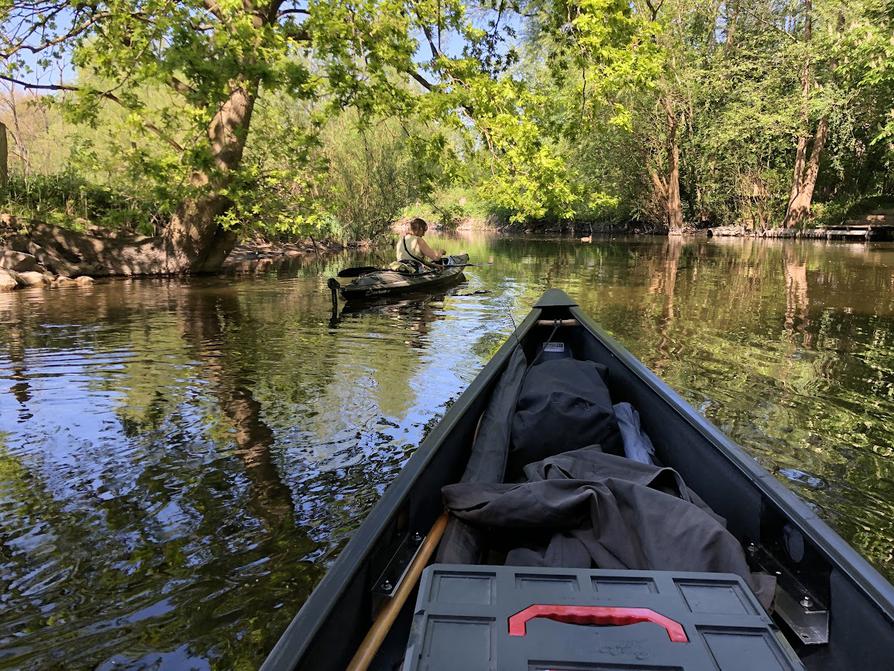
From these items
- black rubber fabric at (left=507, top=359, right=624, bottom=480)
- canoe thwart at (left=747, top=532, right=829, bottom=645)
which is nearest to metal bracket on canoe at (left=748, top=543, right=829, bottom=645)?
canoe thwart at (left=747, top=532, right=829, bottom=645)

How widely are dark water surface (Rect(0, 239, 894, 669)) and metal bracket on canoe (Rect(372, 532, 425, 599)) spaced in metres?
0.76

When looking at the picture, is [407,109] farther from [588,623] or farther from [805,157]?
[805,157]

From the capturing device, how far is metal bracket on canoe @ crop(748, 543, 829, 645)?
4.71 feet

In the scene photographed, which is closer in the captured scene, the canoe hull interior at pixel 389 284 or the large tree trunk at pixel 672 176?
the canoe hull interior at pixel 389 284

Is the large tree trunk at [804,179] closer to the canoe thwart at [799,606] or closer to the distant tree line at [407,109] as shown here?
the distant tree line at [407,109]

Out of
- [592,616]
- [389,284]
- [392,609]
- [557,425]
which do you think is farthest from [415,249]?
[592,616]

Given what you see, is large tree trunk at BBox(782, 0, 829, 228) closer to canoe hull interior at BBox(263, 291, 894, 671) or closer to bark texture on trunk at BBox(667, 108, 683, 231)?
bark texture on trunk at BBox(667, 108, 683, 231)

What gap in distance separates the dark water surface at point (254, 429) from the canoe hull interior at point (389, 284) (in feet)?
2.15

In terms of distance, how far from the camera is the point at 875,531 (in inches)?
108

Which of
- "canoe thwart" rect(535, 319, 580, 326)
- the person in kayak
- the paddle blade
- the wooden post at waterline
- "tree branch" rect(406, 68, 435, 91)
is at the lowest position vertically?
"canoe thwart" rect(535, 319, 580, 326)

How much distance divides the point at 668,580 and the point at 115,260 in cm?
1549

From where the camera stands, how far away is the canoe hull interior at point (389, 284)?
923cm

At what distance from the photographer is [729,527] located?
6.61 ft

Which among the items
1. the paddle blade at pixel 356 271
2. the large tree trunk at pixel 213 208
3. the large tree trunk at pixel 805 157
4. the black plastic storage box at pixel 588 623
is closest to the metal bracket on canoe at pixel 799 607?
the black plastic storage box at pixel 588 623
